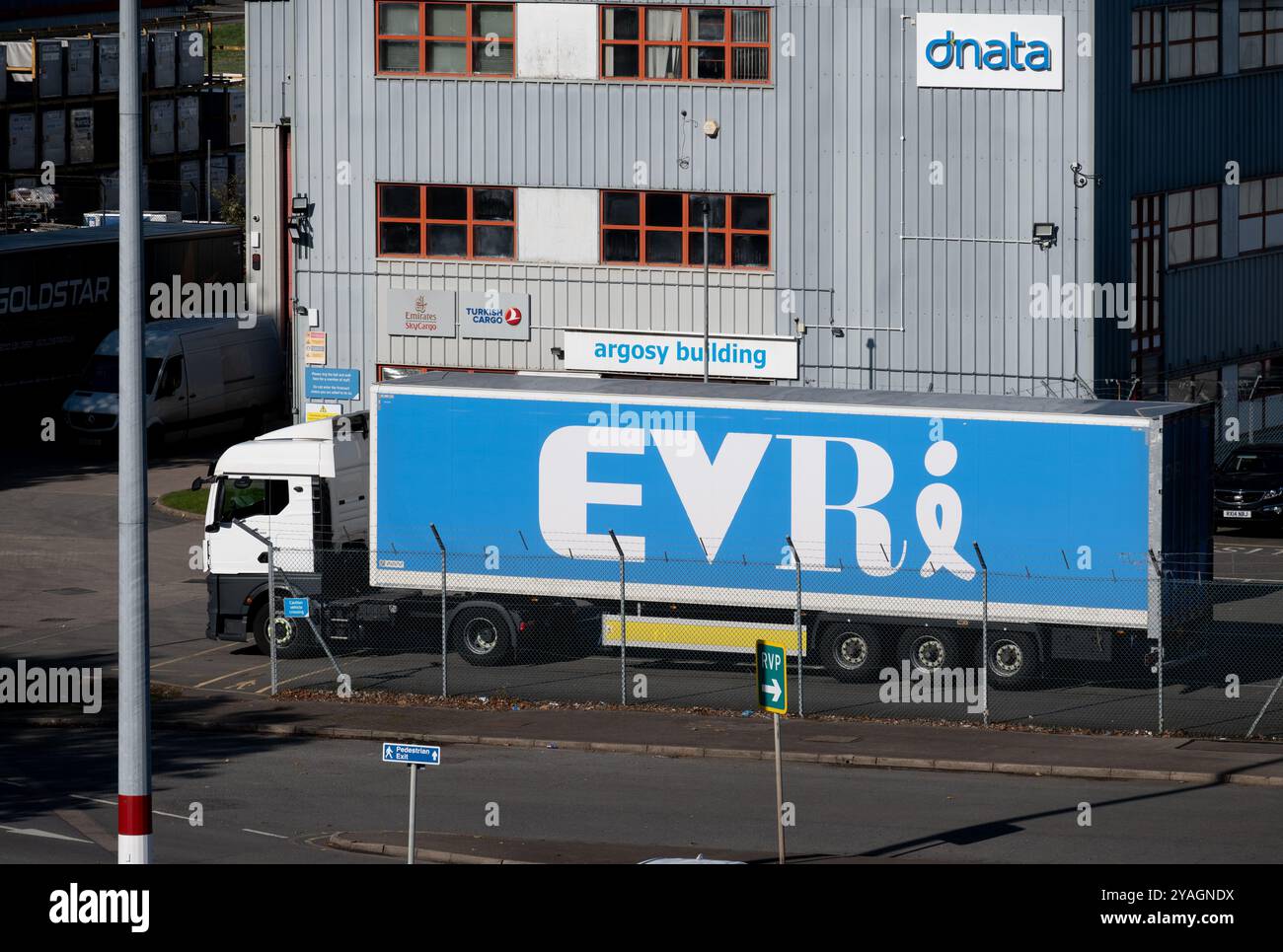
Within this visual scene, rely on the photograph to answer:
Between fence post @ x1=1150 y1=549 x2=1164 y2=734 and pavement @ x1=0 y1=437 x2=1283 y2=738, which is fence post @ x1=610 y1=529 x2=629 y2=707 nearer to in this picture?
pavement @ x1=0 y1=437 x2=1283 y2=738

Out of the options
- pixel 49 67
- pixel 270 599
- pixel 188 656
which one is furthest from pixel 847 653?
pixel 49 67

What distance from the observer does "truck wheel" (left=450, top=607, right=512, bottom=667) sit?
27516 mm

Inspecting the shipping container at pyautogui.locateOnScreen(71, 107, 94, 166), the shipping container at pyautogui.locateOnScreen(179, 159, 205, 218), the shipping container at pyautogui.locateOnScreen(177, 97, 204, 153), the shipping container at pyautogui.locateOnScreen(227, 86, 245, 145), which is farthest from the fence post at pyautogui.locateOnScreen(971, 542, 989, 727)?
the shipping container at pyautogui.locateOnScreen(227, 86, 245, 145)

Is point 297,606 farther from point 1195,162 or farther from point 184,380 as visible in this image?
point 1195,162

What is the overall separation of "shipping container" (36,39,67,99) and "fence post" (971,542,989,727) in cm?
5152

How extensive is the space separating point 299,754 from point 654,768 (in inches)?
162

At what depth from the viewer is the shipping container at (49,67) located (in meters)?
68.4

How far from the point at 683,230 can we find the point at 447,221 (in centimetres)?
474

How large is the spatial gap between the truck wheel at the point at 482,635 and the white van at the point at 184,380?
59.0ft

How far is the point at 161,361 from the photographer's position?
4403 centimetres

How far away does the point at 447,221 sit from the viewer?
133ft

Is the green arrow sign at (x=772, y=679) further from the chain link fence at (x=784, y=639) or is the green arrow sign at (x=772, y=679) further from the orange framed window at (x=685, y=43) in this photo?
the orange framed window at (x=685, y=43)

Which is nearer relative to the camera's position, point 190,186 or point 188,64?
point 190,186

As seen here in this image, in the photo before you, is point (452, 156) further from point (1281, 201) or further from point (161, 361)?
point (1281, 201)
